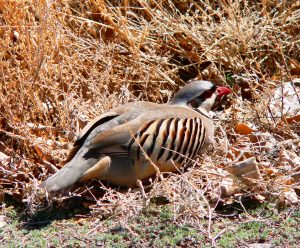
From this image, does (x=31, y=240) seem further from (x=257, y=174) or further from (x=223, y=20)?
(x=223, y=20)

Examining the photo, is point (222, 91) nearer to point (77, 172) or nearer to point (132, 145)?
point (132, 145)

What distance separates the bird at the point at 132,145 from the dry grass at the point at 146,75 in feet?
0.49

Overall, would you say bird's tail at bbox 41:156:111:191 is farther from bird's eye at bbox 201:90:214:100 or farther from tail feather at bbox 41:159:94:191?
bird's eye at bbox 201:90:214:100

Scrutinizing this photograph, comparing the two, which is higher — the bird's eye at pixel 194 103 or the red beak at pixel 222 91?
the red beak at pixel 222 91

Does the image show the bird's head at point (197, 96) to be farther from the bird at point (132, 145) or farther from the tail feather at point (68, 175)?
the tail feather at point (68, 175)

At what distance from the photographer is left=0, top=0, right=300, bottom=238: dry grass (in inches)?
232

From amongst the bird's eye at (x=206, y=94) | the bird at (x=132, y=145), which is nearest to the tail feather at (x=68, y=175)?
the bird at (x=132, y=145)

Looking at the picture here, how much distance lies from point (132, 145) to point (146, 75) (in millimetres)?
1527

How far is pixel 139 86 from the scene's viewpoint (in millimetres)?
7445

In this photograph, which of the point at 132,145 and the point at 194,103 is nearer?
the point at 132,145

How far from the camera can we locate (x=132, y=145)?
19.5 ft

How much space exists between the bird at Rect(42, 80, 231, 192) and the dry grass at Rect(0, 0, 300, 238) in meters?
0.15

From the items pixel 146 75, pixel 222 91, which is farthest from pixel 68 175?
pixel 146 75

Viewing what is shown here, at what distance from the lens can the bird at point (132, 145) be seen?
589cm
